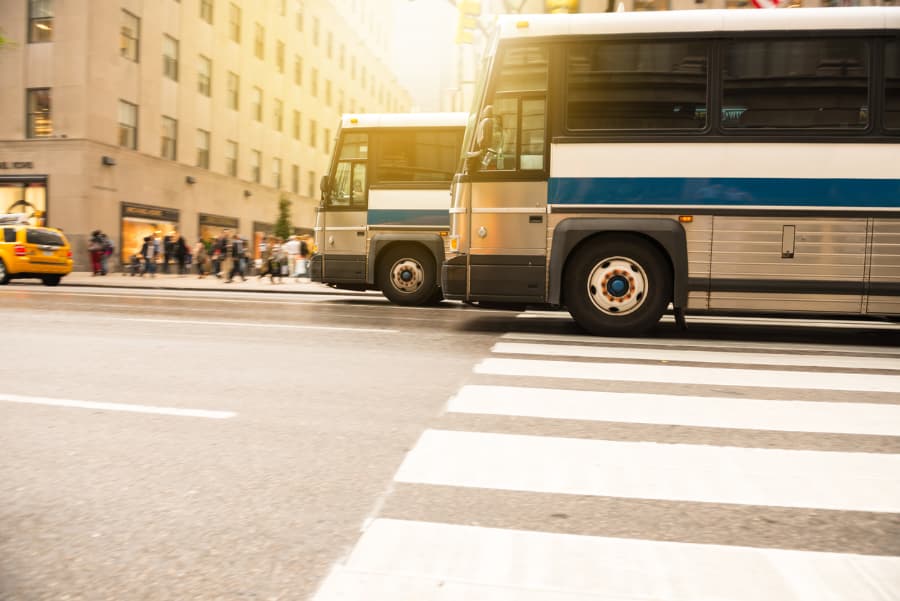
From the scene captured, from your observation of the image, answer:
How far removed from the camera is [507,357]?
22.1 ft

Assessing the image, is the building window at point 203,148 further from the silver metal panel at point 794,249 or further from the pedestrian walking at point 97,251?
the silver metal panel at point 794,249

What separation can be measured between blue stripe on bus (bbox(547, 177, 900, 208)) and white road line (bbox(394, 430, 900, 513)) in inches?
198

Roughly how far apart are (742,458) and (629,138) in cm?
549

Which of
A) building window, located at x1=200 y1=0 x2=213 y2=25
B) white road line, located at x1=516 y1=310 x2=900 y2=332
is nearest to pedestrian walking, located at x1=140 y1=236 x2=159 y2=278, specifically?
building window, located at x1=200 y1=0 x2=213 y2=25

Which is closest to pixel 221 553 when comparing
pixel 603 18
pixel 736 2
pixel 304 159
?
pixel 603 18

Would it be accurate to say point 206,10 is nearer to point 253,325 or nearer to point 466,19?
point 466,19

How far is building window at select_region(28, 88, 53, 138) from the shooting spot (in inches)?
1060

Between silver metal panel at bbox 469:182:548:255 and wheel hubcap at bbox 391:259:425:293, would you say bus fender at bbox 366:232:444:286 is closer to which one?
wheel hubcap at bbox 391:259:425:293

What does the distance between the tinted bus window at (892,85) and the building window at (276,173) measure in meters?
37.3

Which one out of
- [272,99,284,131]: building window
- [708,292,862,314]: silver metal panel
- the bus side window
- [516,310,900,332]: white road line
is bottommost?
[516,310,900,332]: white road line

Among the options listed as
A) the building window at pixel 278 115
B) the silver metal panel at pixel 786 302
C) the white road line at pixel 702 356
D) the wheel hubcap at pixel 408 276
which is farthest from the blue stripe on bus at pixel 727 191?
the building window at pixel 278 115

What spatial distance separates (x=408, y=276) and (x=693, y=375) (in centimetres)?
876

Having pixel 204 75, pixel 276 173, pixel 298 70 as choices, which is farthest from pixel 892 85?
pixel 298 70

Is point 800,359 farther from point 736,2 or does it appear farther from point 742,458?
point 736,2
